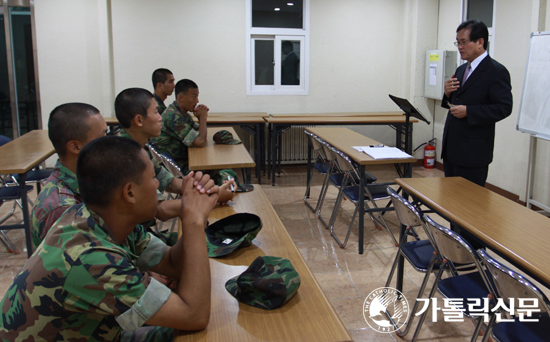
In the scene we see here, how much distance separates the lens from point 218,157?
364cm

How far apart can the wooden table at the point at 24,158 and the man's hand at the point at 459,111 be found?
10.2 ft

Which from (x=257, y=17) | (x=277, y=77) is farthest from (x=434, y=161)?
(x=257, y=17)

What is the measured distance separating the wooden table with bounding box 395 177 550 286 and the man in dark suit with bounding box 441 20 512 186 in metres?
0.41

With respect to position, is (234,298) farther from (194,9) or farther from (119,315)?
(194,9)

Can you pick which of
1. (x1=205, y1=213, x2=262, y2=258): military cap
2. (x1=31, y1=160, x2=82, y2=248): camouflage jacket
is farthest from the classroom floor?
(x1=31, y1=160, x2=82, y2=248): camouflage jacket

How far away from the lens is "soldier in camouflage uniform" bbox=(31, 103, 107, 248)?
170cm

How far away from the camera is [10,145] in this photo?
13.8 feet

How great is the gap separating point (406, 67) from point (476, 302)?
5442 mm

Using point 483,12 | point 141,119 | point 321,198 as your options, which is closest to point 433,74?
point 483,12

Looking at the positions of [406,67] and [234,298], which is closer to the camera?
[234,298]

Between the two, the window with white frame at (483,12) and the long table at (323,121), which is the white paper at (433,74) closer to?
the long table at (323,121)

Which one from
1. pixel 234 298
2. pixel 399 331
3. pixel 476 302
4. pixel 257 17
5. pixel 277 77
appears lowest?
pixel 399 331

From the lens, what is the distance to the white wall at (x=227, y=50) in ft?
20.6

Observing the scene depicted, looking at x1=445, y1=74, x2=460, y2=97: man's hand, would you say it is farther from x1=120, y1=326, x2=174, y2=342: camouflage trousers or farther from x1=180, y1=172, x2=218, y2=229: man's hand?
x1=120, y1=326, x2=174, y2=342: camouflage trousers
